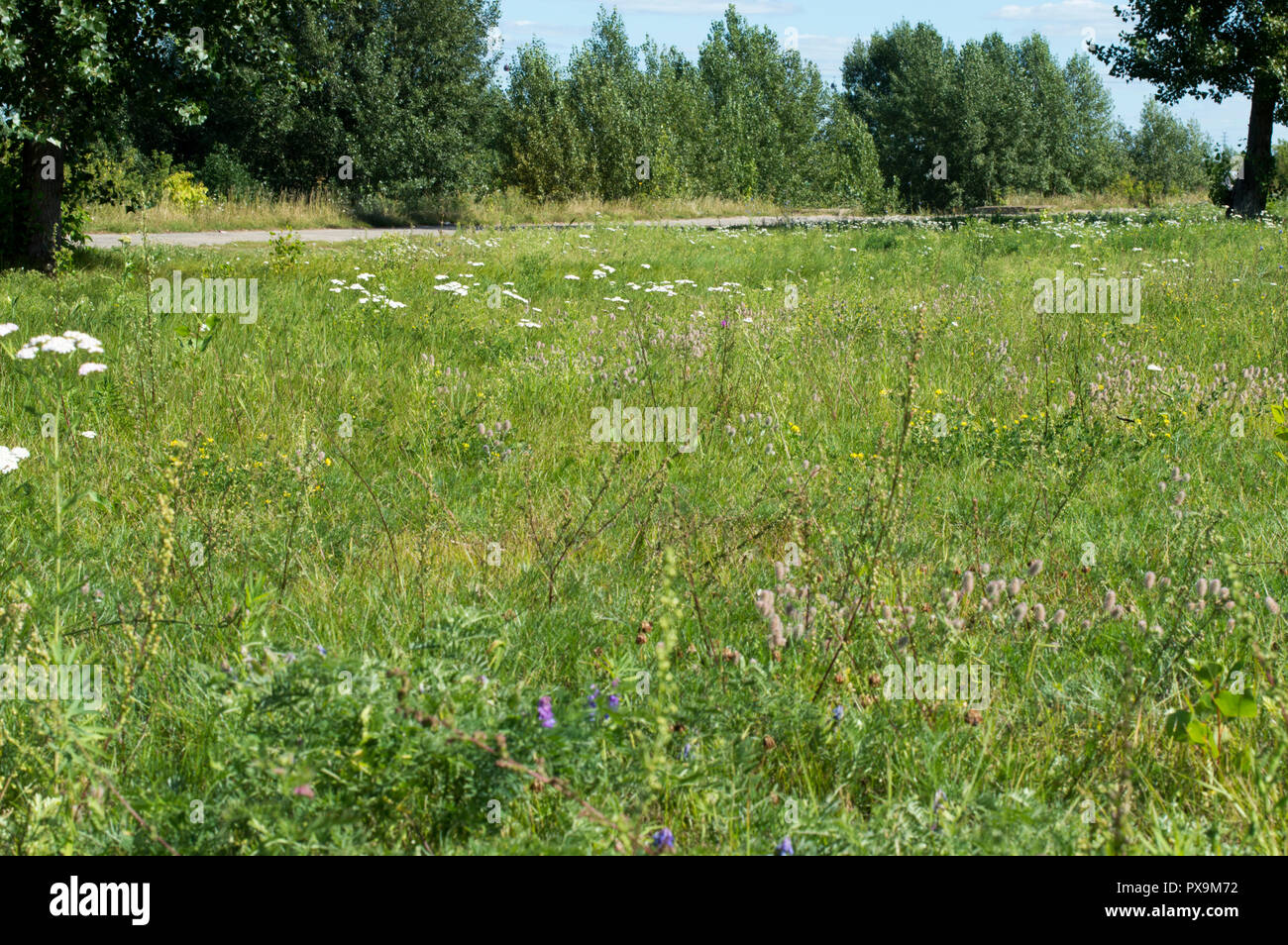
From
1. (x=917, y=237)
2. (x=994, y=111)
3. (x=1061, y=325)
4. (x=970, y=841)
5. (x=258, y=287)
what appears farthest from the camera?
(x=994, y=111)

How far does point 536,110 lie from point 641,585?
3274 centimetres

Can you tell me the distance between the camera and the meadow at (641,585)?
214 cm

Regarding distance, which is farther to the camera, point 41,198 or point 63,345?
point 41,198

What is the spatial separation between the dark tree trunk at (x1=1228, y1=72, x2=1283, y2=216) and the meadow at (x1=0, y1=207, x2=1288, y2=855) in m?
19.2

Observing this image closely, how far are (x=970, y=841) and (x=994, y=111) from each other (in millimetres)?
48387

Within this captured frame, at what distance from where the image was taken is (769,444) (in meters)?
5.16

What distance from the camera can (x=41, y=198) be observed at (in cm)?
1161

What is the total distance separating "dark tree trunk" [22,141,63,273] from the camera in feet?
38.2

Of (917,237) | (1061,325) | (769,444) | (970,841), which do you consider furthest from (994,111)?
(970,841)
